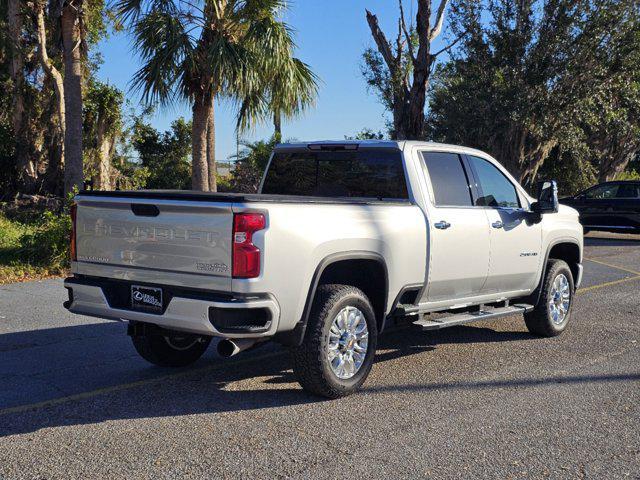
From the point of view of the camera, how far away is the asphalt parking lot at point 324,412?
427cm

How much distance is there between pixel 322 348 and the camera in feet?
17.3

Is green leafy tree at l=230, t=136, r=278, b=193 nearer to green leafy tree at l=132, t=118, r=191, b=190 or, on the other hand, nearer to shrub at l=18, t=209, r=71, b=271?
green leafy tree at l=132, t=118, r=191, b=190

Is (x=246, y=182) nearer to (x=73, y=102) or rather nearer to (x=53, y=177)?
(x=53, y=177)

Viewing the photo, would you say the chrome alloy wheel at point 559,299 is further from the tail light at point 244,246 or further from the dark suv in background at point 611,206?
the dark suv in background at point 611,206

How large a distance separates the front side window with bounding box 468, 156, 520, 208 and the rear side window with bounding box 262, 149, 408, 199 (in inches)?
38.2

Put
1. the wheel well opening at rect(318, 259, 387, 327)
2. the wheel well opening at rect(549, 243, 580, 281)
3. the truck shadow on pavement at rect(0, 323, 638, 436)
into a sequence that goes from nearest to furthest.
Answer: the truck shadow on pavement at rect(0, 323, 638, 436)
the wheel well opening at rect(318, 259, 387, 327)
the wheel well opening at rect(549, 243, 580, 281)

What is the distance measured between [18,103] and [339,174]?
18.3 metres

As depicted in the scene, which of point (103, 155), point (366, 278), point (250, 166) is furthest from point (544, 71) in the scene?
point (366, 278)

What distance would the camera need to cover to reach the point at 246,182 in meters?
23.7

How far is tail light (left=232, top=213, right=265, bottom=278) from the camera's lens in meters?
4.84

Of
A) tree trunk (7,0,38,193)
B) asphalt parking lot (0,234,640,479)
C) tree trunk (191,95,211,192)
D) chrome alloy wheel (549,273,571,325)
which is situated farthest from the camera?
tree trunk (7,0,38,193)

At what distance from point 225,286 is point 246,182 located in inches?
748

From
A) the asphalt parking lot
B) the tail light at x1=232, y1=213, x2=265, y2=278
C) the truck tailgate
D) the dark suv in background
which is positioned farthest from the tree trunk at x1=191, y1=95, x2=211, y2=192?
the dark suv in background

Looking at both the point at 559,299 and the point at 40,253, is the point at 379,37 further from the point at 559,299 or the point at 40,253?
the point at 559,299
